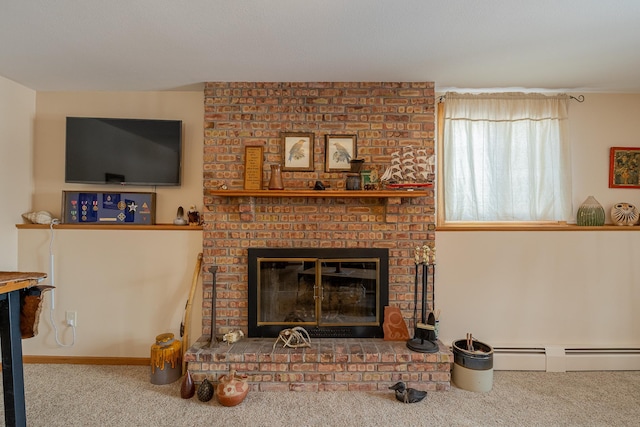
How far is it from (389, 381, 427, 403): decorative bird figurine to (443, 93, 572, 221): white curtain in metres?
1.44

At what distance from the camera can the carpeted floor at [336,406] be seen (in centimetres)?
200

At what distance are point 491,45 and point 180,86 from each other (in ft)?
7.89

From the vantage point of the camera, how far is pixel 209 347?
2447 mm

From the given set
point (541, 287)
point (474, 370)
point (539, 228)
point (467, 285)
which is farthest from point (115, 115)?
point (541, 287)

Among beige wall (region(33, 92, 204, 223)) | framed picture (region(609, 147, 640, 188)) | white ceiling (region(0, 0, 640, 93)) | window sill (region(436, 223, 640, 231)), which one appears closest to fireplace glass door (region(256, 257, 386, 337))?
window sill (region(436, 223, 640, 231))


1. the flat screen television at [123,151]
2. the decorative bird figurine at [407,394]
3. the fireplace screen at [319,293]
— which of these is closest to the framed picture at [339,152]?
the fireplace screen at [319,293]

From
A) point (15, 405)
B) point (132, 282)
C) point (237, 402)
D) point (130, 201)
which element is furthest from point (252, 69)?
point (15, 405)

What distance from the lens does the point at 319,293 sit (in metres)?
2.66

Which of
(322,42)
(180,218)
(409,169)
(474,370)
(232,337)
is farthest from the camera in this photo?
(180,218)

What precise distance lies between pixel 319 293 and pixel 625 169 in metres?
2.92

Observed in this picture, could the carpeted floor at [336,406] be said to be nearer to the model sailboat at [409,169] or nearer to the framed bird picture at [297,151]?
the model sailboat at [409,169]

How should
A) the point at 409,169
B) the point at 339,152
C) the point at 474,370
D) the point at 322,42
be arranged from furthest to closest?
the point at 339,152 → the point at 409,169 → the point at 474,370 → the point at 322,42

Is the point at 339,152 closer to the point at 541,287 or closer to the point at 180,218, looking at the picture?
the point at 180,218

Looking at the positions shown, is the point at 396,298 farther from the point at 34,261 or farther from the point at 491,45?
the point at 34,261
